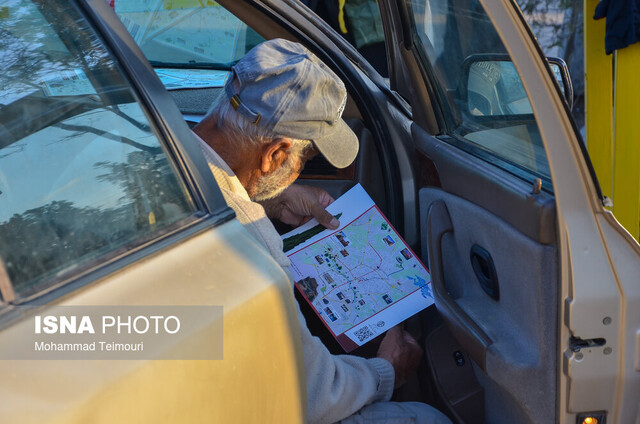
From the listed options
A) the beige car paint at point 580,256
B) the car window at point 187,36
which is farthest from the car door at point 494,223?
the car window at point 187,36

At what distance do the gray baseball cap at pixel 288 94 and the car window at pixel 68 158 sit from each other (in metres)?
0.46

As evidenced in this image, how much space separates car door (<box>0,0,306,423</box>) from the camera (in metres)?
0.98

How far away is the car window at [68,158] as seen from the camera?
107 cm

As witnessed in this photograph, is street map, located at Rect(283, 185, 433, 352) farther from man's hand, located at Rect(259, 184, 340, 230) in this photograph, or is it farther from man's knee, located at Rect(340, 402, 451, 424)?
man's knee, located at Rect(340, 402, 451, 424)

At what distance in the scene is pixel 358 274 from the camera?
7.22ft

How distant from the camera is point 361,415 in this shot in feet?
5.77

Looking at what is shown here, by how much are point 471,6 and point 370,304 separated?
3.08 ft

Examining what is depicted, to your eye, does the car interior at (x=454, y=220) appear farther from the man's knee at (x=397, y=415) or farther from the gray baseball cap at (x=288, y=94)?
the gray baseball cap at (x=288, y=94)

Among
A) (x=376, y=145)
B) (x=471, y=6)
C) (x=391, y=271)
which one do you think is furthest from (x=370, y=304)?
(x=471, y=6)

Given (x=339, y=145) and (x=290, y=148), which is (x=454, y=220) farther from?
(x=290, y=148)

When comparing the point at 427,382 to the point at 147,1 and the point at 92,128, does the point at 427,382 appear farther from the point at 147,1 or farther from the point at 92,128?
the point at 147,1

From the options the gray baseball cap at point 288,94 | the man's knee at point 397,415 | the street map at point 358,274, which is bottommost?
the man's knee at point 397,415

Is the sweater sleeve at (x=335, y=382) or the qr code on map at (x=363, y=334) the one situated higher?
the sweater sleeve at (x=335, y=382)

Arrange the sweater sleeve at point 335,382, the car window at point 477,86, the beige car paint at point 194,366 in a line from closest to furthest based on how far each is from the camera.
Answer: the beige car paint at point 194,366 → the sweater sleeve at point 335,382 → the car window at point 477,86
